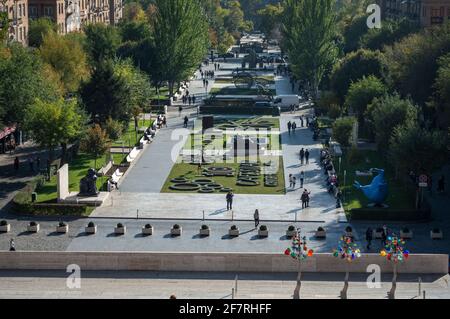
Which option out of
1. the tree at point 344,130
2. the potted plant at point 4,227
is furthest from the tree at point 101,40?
the potted plant at point 4,227

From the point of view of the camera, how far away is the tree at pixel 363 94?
85.1 meters

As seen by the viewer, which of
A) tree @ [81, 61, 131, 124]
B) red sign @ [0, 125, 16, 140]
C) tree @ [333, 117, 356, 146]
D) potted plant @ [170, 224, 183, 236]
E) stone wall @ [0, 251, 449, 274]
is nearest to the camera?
stone wall @ [0, 251, 449, 274]

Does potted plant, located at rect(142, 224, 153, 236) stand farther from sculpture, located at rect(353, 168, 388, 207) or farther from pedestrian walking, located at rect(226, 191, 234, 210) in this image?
sculpture, located at rect(353, 168, 388, 207)

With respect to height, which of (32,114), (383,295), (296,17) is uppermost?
(296,17)

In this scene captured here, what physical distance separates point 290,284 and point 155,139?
44128 millimetres

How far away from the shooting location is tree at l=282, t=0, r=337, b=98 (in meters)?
111

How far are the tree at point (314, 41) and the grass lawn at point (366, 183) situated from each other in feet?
111

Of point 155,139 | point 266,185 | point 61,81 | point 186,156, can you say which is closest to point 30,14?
point 61,81

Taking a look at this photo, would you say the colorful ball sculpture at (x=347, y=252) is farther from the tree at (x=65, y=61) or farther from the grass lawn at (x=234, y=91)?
the grass lawn at (x=234, y=91)

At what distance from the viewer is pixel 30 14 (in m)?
126

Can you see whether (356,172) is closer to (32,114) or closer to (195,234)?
(195,234)

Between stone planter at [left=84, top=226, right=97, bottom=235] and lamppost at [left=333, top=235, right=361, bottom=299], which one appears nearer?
lamppost at [left=333, top=235, right=361, bottom=299]

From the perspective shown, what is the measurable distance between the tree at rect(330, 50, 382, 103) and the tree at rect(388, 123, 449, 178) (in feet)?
116

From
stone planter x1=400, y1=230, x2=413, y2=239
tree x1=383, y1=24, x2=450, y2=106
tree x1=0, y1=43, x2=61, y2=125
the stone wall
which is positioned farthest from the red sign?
stone planter x1=400, y1=230, x2=413, y2=239
